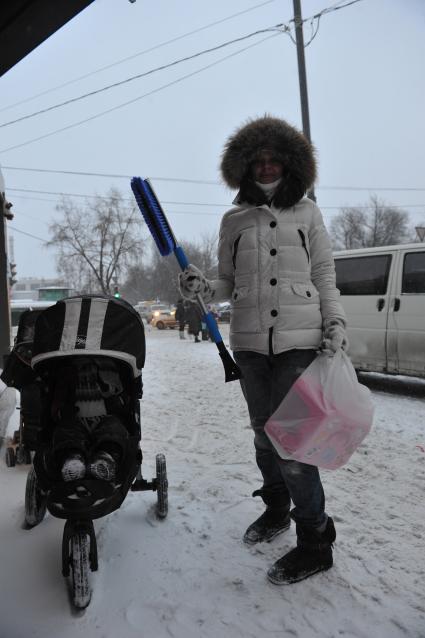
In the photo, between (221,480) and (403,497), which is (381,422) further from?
(221,480)

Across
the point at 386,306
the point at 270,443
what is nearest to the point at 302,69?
the point at 386,306

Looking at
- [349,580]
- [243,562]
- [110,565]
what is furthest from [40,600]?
[349,580]

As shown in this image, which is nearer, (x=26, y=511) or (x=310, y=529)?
(x=310, y=529)

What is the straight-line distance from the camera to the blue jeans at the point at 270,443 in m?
2.25

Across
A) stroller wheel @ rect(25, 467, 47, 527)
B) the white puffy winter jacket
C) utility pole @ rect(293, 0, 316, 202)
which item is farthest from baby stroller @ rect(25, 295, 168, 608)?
utility pole @ rect(293, 0, 316, 202)

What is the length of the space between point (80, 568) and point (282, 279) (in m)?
1.61

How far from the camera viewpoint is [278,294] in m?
2.36

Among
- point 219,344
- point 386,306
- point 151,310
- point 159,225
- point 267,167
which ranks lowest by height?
point 151,310

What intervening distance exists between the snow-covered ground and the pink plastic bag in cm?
63

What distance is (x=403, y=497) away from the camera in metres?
3.22

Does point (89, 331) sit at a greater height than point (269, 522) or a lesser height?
greater

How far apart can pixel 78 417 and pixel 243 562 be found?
1.14 meters

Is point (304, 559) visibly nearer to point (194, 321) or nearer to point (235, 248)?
point (235, 248)

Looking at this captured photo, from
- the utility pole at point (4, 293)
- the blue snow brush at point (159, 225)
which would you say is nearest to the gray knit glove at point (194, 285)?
the blue snow brush at point (159, 225)
